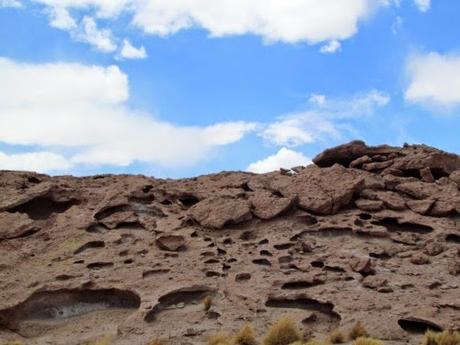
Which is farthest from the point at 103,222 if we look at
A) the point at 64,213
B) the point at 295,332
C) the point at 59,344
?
the point at 295,332

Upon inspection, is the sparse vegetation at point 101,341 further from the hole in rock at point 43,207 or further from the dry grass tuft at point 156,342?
the hole in rock at point 43,207

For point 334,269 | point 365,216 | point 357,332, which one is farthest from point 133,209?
point 357,332

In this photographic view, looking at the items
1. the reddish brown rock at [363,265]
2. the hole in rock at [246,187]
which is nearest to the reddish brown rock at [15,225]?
the hole in rock at [246,187]

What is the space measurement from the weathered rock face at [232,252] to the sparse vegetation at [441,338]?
0.56m

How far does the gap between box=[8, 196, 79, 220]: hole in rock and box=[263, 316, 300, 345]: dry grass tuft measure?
30.9ft

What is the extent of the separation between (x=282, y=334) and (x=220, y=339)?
1.35 metres

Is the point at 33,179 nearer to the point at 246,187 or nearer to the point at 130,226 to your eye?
the point at 130,226

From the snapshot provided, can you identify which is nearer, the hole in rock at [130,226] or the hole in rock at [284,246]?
the hole in rock at [284,246]

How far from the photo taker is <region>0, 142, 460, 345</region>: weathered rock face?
1552 centimetres

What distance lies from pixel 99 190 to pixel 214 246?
17.5 ft

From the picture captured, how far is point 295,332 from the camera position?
46.4 ft

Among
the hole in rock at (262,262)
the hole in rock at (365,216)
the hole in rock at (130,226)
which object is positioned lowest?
the hole in rock at (262,262)

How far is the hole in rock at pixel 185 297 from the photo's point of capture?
53.3 feet

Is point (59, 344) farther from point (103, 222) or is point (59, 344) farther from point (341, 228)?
point (341, 228)
